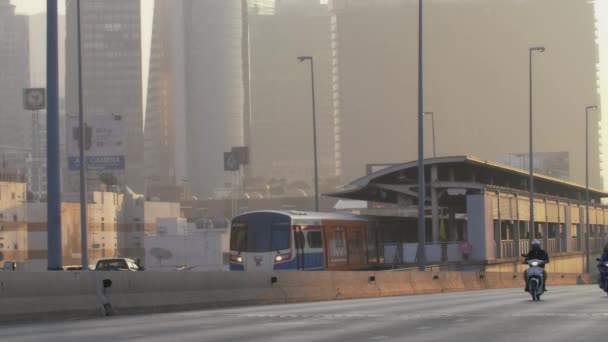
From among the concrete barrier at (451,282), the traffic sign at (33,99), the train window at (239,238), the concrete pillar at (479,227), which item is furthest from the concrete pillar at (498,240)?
the traffic sign at (33,99)

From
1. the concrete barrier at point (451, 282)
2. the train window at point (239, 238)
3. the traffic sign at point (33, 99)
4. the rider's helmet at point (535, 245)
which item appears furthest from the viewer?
the traffic sign at point (33, 99)

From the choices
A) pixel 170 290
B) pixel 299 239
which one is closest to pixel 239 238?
pixel 299 239

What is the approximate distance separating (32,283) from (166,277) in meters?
4.23

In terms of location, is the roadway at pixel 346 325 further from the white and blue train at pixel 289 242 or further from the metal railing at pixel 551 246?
the metal railing at pixel 551 246

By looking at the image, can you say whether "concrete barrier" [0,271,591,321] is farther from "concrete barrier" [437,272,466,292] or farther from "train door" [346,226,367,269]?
"train door" [346,226,367,269]

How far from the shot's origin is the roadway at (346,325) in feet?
52.0

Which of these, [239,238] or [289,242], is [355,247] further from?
[239,238]

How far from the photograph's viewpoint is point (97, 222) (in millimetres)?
132875

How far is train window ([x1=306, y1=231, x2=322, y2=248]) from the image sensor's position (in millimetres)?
47344

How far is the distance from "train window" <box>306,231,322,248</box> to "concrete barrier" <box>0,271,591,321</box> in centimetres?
965

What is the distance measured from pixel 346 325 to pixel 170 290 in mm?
7358

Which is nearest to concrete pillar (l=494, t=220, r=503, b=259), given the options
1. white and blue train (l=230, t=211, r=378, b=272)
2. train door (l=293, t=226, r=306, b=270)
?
white and blue train (l=230, t=211, r=378, b=272)

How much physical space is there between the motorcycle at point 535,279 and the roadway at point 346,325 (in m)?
3.00

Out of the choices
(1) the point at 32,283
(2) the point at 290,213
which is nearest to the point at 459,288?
(2) the point at 290,213
